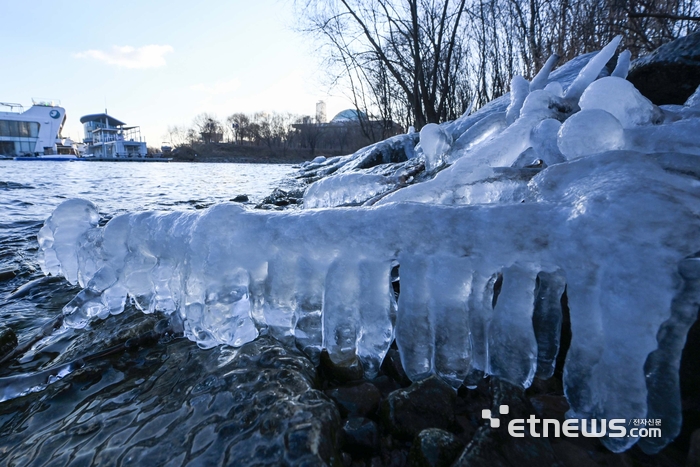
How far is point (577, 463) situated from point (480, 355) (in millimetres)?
292

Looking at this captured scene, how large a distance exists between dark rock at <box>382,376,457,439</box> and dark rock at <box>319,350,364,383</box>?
17 centimetres

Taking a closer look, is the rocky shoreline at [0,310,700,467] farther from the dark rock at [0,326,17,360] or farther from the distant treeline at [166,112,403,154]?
the distant treeline at [166,112,403,154]

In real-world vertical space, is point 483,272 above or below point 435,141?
below

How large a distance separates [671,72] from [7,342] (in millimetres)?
4253

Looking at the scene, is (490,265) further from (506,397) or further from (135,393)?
(135,393)

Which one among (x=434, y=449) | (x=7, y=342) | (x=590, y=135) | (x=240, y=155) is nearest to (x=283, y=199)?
(x=7, y=342)

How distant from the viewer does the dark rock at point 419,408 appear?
0.90 meters

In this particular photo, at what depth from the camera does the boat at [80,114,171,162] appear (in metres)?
50.6

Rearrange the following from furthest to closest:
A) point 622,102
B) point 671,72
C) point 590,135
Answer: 1. point 671,72
2. point 622,102
3. point 590,135

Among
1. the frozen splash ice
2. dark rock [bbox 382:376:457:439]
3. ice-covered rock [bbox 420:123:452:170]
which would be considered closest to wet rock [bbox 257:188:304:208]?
ice-covered rock [bbox 420:123:452:170]

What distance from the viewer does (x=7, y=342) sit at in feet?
4.50

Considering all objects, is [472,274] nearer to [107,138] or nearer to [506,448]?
[506,448]

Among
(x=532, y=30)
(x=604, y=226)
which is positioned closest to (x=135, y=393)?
(x=604, y=226)

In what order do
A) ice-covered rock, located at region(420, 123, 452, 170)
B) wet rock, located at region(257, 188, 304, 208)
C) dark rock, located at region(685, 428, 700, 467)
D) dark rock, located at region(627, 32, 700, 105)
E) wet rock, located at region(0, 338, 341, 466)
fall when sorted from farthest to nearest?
wet rock, located at region(257, 188, 304, 208)
ice-covered rock, located at region(420, 123, 452, 170)
dark rock, located at region(627, 32, 700, 105)
wet rock, located at region(0, 338, 341, 466)
dark rock, located at region(685, 428, 700, 467)
